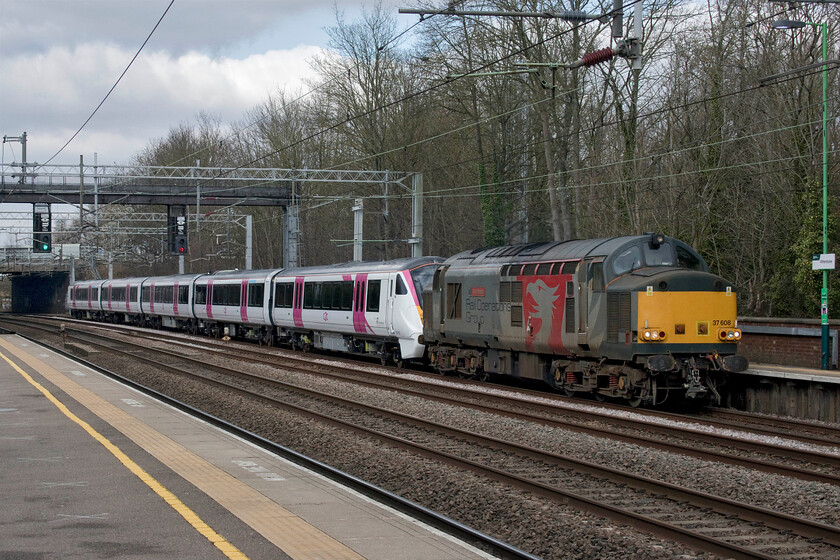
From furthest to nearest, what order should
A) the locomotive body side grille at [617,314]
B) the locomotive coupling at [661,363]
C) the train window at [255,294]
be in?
1. the train window at [255,294]
2. the locomotive body side grille at [617,314]
3. the locomotive coupling at [661,363]

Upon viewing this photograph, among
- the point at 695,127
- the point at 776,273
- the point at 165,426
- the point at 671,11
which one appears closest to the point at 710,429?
the point at 165,426

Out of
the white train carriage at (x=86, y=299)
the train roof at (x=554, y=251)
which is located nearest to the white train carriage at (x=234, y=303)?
the train roof at (x=554, y=251)

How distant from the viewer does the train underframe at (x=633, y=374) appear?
15852mm

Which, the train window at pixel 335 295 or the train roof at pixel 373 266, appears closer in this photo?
the train roof at pixel 373 266

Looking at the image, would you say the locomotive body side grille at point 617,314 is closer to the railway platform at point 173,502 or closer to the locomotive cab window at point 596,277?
the locomotive cab window at point 596,277

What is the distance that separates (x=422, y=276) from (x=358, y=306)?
2.82 meters

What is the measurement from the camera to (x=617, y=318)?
52.8 feet

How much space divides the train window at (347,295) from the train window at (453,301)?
5.65 metres

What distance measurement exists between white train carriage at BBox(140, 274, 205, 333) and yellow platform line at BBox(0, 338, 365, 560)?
1210 inches

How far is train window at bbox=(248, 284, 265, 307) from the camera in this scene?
116ft

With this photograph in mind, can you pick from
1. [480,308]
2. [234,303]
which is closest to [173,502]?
[480,308]

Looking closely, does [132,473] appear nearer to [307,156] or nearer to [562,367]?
[562,367]

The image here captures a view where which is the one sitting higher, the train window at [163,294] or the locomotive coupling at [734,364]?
the train window at [163,294]

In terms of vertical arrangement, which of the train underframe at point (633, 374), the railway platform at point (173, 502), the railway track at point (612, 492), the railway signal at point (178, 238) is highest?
the railway signal at point (178, 238)
